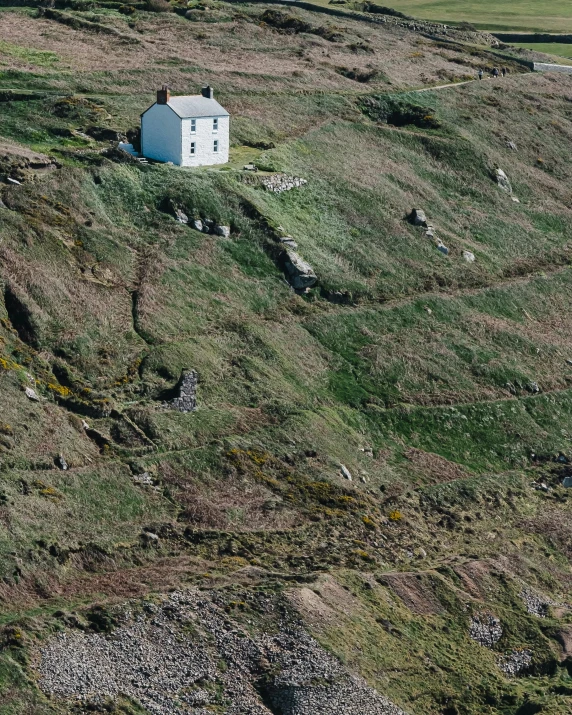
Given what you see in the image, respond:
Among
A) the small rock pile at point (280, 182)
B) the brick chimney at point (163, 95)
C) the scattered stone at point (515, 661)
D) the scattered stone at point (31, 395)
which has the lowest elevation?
the scattered stone at point (515, 661)

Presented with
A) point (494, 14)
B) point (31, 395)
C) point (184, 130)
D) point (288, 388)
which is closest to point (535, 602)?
point (288, 388)

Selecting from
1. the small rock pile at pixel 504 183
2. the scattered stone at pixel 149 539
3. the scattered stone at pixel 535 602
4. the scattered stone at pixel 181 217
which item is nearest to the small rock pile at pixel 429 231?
the small rock pile at pixel 504 183

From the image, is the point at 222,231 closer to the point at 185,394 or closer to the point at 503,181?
the point at 185,394

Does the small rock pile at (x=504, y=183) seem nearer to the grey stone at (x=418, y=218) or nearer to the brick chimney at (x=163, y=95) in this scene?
the grey stone at (x=418, y=218)

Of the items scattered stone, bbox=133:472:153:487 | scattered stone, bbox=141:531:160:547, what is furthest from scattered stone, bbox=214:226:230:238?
scattered stone, bbox=141:531:160:547

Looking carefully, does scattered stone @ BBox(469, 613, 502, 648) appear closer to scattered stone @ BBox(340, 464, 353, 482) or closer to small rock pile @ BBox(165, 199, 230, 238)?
scattered stone @ BBox(340, 464, 353, 482)

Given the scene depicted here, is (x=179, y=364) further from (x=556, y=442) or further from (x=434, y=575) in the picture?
(x=556, y=442)
